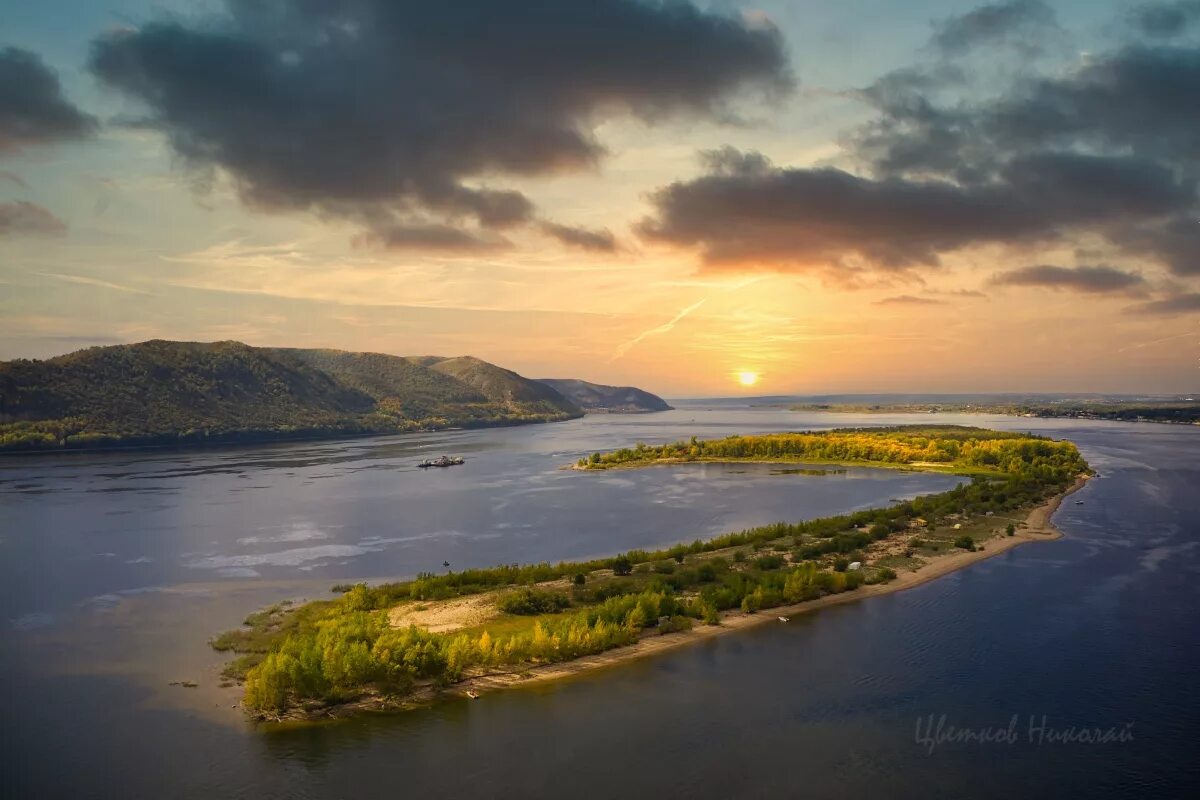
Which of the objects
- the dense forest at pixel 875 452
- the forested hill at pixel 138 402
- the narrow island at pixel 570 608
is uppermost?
the forested hill at pixel 138 402

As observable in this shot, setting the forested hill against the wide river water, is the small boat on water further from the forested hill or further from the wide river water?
the forested hill

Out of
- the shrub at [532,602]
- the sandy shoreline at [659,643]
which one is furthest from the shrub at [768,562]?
the shrub at [532,602]

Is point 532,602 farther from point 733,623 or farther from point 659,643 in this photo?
point 733,623

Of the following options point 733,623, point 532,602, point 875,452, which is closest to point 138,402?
point 875,452

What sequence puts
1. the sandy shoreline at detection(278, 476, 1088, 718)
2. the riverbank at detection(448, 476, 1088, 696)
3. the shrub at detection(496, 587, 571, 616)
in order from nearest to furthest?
1. the sandy shoreline at detection(278, 476, 1088, 718)
2. the riverbank at detection(448, 476, 1088, 696)
3. the shrub at detection(496, 587, 571, 616)

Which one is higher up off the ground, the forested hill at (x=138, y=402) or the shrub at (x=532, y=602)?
the forested hill at (x=138, y=402)

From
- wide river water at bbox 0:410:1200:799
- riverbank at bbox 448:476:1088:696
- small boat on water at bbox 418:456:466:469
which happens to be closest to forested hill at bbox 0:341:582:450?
small boat on water at bbox 418:456:466:469

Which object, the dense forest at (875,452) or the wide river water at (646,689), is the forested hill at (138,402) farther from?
the dense forest at (875,452)
